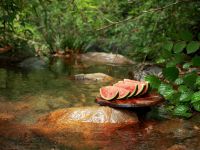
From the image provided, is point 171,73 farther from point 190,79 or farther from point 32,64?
point 32,64

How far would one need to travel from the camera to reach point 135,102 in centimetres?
474

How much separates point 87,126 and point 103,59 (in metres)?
6.98

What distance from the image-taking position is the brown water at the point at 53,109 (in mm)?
3979

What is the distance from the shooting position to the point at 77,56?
12.2 metres

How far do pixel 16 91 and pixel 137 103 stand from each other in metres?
2.51

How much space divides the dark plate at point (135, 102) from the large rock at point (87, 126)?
0.09m

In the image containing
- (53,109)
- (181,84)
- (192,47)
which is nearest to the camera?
(192,47)

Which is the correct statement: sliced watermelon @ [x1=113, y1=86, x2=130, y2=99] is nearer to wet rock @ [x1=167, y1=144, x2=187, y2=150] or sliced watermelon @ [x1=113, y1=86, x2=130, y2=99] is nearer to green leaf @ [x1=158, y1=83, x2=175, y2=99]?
green leaf @ [x1=158, y1=83, x2=175, y2=99]

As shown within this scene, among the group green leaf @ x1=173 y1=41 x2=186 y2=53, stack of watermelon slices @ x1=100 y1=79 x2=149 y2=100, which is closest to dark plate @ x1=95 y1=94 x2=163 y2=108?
stack of watermelon slices @ x1=100 y1=79 x2=149 y2=100

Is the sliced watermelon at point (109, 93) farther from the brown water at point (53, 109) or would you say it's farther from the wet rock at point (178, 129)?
the wet rock at point (178, 129)

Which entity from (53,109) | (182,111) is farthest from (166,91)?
(53,109)

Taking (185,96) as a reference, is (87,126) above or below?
below

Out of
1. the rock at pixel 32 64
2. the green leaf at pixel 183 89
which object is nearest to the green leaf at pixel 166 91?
the green leaf at pixel 183 89

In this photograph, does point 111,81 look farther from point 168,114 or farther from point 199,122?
point 199,122
